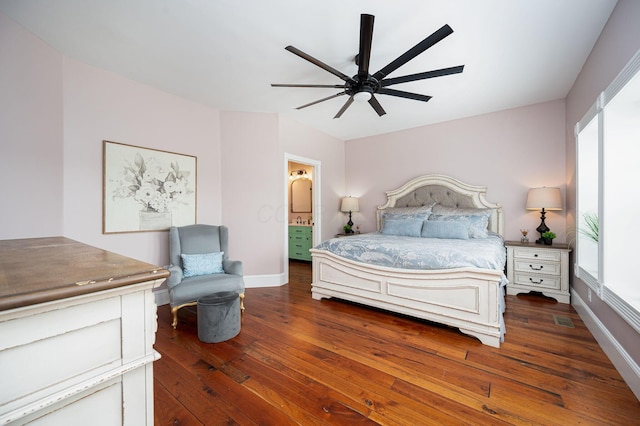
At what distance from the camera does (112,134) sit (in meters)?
2.79

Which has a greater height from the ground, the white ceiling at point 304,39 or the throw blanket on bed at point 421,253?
the white ceiling at point 304,39

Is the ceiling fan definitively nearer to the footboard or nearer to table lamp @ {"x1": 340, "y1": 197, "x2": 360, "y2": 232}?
the footboard

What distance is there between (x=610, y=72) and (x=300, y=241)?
189 inches

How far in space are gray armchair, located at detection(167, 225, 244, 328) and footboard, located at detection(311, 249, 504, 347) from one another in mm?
1075

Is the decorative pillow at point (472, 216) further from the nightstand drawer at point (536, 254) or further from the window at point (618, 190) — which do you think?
the window at point (618, 190)

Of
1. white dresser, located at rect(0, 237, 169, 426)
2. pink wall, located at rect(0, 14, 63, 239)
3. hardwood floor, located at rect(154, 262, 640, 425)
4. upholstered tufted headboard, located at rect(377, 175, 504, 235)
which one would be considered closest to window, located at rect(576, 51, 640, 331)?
hardwood floor, located at rect(154, 262, 640, 425)

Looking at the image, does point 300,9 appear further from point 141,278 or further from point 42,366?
point 42,366

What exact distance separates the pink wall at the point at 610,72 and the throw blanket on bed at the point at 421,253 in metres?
0.77

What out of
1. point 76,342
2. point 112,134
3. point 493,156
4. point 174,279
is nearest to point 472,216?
point 493,156

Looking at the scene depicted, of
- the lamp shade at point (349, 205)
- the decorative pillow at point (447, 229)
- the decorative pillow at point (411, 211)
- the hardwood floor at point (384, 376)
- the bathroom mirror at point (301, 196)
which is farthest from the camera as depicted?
the bathroom mirror at point (301, 196)

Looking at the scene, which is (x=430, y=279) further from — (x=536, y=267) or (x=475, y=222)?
(x=536, y=267)

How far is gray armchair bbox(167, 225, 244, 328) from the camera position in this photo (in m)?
2.59

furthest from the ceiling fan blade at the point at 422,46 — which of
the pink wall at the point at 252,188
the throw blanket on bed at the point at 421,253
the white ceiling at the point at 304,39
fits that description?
the pink wall at the point at 252,188

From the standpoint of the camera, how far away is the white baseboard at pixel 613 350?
5.35 ft
